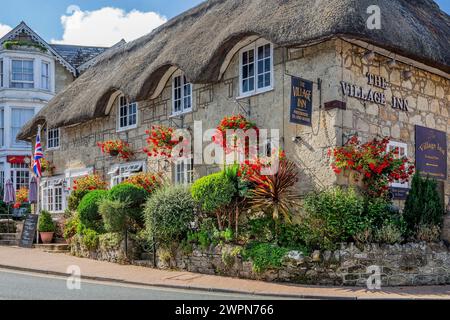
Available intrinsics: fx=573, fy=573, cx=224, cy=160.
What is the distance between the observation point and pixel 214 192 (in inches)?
504

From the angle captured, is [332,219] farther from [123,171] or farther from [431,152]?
[123,171]

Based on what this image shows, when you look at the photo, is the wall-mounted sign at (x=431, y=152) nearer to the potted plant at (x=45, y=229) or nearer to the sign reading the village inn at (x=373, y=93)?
the sign reading the village inn at (x=373, y=93)

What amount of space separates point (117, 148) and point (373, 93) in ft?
29.3

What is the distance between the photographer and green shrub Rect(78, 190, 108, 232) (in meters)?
16.4

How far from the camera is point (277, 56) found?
47.1 feet

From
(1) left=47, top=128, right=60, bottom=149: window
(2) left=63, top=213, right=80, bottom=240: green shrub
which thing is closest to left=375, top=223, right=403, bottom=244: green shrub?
(2) left=63, top=213, right=80, bottom=240: green shrub

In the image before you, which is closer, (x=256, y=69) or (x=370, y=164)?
(x=370, y=164)

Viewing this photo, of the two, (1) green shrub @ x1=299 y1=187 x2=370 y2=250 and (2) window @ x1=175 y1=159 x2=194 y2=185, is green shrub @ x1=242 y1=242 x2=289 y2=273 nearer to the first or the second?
(1) green shrub @ x1=299 y1=187 x2=370 y2=250

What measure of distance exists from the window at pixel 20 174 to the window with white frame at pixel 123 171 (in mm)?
14042

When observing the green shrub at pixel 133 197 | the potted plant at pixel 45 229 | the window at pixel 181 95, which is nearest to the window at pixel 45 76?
the potted plant at pixel 45 229

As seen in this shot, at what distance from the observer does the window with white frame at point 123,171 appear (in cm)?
1867

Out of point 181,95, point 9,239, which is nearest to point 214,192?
point 181,95

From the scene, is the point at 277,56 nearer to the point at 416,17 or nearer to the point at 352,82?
the point at 352,82

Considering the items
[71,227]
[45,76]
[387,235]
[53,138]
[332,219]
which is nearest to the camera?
[387,235]
